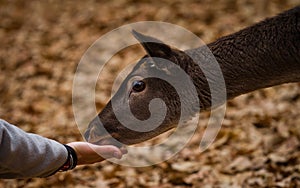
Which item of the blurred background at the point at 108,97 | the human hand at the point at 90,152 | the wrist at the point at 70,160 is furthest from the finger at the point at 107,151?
the blurred background at the point at 108,97

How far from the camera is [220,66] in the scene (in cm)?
373

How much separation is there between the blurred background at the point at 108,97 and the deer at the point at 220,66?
1.05 m

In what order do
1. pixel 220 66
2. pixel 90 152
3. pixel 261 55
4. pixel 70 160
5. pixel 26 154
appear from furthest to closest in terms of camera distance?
pixel 220 66, pixel 261 55, pixel 90 152, pixel 70 160, pixel 26 154

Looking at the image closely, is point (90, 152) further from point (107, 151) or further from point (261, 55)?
point (261, 55)

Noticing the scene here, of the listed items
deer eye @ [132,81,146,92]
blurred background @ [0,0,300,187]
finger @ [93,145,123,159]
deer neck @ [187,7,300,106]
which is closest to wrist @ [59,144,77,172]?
finger @ [93,145,123,159]

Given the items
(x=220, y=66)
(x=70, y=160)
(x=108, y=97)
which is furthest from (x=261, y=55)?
(x=108, y=97)

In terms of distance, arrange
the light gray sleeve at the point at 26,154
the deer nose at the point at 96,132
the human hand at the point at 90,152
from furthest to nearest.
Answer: the deer nose at the point at 96,132
the human hand at the point at 90,152
the light gray sleeve at the point at 26,154

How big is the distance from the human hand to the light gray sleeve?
218 mm

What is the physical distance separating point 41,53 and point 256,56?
485 cm

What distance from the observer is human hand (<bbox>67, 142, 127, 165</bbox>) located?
319 cm

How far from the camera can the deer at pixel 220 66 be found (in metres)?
3.60

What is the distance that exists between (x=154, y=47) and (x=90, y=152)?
92 centimetres

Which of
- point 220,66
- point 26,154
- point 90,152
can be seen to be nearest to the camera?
point 26,154

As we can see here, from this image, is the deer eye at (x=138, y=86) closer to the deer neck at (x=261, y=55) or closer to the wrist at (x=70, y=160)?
the deer neck at (x=261, y=55)
